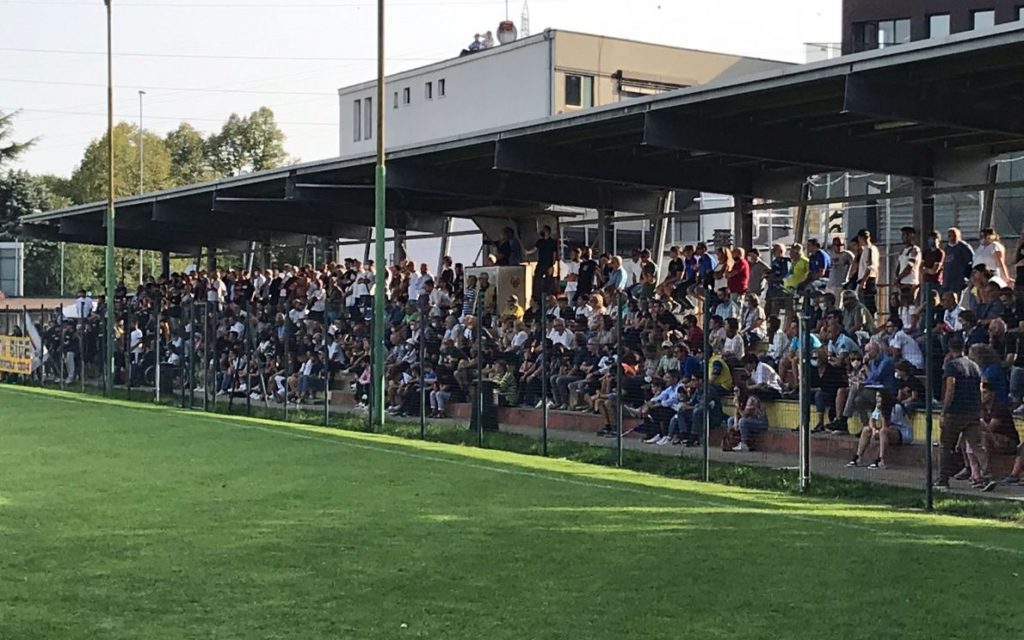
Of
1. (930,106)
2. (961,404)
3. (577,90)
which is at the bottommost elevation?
(961,404)

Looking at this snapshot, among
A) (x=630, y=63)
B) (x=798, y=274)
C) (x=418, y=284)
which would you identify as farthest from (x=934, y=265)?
(x=630, y=63)

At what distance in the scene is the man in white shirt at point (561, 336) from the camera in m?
20.2

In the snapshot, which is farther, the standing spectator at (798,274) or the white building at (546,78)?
the white building at (546,78)

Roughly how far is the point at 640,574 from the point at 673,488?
5270mm

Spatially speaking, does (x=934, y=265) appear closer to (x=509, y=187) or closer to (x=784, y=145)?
(x=784, y=145)

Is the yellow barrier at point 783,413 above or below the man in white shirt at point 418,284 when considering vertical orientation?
below

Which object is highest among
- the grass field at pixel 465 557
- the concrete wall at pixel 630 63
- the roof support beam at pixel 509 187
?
the concrete wall at pixel 630 63

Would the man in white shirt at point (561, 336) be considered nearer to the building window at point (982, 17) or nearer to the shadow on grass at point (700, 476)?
the shadow on grass at point (700, 476)

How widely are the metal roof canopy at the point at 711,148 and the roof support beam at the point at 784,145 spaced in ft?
0.07

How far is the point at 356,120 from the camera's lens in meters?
61.5

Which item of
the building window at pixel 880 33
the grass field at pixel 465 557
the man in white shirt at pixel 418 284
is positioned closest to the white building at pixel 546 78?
A: the building window at pixel 880 33

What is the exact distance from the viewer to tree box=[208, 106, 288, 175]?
112 m

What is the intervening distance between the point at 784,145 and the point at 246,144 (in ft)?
311

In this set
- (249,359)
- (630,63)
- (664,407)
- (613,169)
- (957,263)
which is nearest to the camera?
(664,407)
